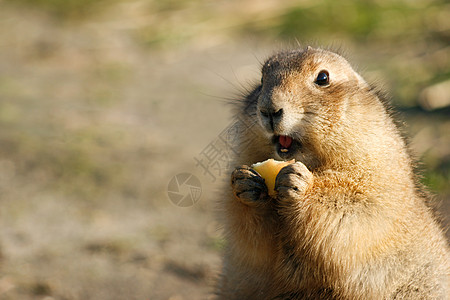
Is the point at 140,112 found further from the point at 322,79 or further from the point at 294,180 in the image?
the point at 294,180

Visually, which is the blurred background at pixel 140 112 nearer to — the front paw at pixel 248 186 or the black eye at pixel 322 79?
the black eye at pixel 322 79

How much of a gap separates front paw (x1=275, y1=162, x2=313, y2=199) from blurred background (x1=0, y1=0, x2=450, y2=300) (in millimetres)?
1092

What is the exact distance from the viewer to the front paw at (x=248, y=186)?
3.28 meters

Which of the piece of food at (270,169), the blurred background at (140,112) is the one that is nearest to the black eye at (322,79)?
the piece of food at (270,169)

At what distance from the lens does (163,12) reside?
11.5 metres

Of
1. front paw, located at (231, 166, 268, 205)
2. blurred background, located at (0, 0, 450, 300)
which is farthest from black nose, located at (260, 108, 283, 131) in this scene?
blurred background, located at (0, 0, 450, 300)

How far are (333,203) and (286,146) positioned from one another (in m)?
0.40

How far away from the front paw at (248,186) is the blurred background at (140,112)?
47.4 inches

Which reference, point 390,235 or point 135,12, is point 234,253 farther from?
point 135,12

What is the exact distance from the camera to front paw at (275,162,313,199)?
10.3 feet

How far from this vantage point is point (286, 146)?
10.9 ft

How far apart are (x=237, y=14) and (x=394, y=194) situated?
841cm

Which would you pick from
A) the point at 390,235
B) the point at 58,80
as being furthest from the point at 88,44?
the point at 390,235

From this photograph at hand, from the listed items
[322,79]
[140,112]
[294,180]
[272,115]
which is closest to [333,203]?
[294,180]
